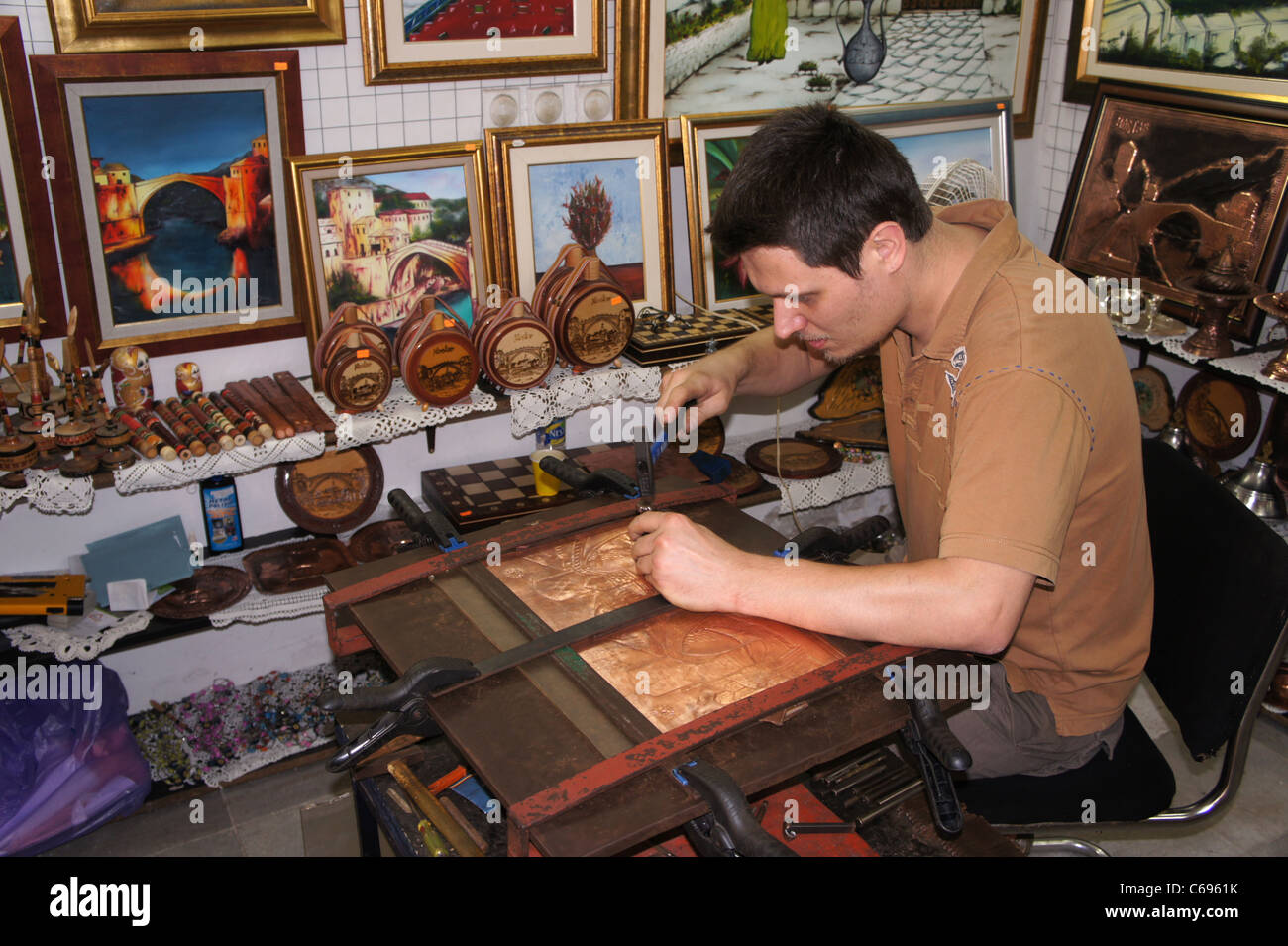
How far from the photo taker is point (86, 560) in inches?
116

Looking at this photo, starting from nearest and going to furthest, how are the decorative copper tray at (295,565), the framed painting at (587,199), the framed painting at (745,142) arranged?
the decorative copper tray at (295,565)
the framed painting at (587,199)
the framed painting at (745,142)

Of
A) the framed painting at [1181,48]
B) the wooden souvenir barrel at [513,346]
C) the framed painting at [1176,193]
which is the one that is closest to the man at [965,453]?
the wooden souvenir barrel at [513,346]

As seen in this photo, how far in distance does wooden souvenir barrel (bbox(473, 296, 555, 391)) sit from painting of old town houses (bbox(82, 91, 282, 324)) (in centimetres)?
60

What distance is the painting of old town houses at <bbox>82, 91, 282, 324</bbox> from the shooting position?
267 cm

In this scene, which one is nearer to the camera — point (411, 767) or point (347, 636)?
point (347, 636)

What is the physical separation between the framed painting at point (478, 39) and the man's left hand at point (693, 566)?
1.72 m

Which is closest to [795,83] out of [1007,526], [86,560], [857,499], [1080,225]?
[1080,225]

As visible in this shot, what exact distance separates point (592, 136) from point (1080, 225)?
1.91 metres

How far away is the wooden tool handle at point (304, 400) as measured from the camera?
281cm

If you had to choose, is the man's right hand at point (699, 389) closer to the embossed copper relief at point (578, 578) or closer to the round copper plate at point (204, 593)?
the embossed copper relief at point (578, 578)

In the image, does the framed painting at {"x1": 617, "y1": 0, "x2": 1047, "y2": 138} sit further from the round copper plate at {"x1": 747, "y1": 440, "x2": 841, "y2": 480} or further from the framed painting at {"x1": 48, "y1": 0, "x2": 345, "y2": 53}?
the round copper plate at {"x1": 747, "y1": 440, "x2": 841, "y2": 480}

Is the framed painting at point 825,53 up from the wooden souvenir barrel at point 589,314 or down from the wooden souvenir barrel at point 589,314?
up

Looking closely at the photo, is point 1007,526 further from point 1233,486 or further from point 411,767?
point 1233,486

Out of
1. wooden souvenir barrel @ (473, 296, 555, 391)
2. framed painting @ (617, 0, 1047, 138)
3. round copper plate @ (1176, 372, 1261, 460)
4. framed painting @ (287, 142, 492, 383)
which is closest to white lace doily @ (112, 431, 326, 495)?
framed painting @ (287, 142, 492, 383)
